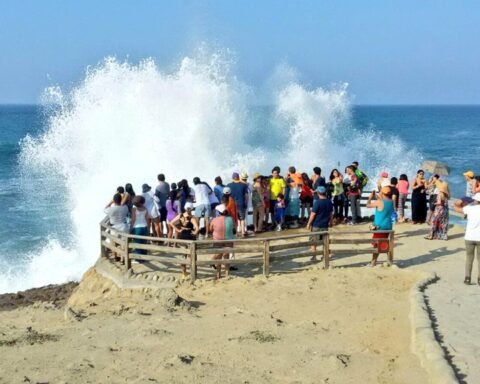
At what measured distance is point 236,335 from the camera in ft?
30.1

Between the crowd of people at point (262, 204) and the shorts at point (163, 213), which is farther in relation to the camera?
the shorts at point (163, 213)

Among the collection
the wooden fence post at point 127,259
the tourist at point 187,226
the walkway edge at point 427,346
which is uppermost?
the tourist at point 187,226

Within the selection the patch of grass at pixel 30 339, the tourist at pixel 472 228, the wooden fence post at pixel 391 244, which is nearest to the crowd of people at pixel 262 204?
the wooden fence post at pixel 391 244

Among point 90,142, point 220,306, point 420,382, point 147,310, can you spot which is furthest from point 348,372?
point 90,142

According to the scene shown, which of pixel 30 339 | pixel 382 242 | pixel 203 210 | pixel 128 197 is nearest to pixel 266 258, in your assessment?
pixel 203 210

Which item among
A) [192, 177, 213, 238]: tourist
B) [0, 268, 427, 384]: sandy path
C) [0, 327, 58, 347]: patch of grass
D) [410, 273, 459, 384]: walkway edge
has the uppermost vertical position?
[192, 177, 213, 238]: tourist

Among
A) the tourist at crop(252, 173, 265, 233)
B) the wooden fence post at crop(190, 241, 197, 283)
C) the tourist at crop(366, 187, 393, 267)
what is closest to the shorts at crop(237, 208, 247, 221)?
the tourist at crop(252, 173, 265, 233)

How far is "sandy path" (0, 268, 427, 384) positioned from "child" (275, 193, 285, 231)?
3608 millimetres

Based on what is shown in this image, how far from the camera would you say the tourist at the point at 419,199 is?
16.6 meters

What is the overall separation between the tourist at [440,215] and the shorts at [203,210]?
210 inches

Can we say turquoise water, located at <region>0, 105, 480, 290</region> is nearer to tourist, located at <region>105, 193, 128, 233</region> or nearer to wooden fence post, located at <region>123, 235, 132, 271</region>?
tourist, located at <region>105, 193, 128, 233</region>

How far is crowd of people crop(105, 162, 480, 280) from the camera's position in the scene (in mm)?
12766

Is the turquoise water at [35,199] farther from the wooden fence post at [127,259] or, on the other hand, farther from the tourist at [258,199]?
the wooden fence post at [127,259]

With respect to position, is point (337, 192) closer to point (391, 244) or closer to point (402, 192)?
point (402, 192)
